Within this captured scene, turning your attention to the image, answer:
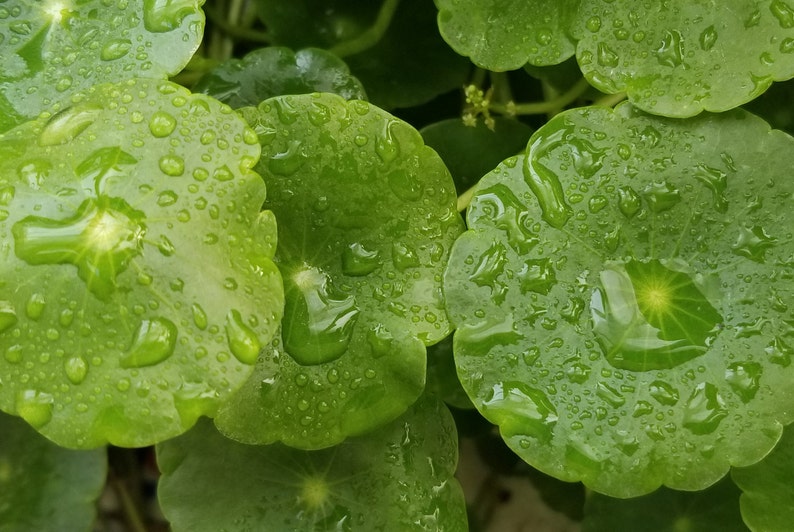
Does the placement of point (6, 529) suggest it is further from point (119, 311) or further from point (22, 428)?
point (119, 311)

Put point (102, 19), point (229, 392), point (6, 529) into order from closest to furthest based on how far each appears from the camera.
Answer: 1. point (229, 392)
2. point (102, 19)
3. point (6, 529)

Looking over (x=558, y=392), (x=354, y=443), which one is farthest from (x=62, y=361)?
(x=558, y=392)

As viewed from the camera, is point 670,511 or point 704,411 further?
point 670,511

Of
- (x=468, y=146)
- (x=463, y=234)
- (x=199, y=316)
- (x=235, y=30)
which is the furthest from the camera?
(x=235, y=30)

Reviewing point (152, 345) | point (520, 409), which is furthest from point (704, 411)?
point (152, 345)

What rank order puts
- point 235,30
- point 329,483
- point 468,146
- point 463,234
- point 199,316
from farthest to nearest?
1. point 235,30
2. point 468,146
3. point 329,483
4. point 463,234
5. point 199,316

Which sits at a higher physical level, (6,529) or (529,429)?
(529,429)

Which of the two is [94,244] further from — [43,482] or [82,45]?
[43,482]
